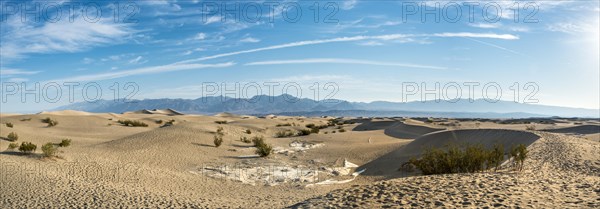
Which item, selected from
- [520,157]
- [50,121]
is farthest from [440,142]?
[50,121]

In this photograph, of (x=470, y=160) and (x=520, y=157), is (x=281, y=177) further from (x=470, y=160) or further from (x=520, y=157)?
(x=520, y=157)

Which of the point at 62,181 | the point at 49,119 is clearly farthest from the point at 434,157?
the point at 49,119

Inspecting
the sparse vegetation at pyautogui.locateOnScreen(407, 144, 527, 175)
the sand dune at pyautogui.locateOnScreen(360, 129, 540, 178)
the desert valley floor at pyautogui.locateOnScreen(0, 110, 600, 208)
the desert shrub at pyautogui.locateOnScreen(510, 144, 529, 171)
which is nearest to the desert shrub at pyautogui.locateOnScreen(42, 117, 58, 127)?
the desert valley floor at pyautogui.locateOnScreen(0, 110, 600, 208)

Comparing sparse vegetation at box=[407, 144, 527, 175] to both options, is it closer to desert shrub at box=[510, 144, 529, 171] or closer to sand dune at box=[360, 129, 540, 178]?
desert shrub at box=[510, 144, 529, 171]

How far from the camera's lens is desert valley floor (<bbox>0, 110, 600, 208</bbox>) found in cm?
922

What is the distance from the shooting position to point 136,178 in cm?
1425

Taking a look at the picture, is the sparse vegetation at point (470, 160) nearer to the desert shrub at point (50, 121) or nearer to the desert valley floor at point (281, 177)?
the desert valley floor at point (281, 177)

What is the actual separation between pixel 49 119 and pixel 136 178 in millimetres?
25792

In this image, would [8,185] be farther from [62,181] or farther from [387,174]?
[387,174]

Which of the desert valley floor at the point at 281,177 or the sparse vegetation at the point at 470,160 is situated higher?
the sparse vegetation at the point at 470,160

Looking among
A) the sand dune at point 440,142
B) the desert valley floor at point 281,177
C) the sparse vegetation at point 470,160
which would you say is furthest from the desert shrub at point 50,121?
the sparse vegetation at point 470,160

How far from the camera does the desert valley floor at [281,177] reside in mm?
9219

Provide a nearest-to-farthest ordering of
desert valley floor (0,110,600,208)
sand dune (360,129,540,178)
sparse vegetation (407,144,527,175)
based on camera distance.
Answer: desert valley floor (0,110,600,208) → sparse vegetation (407,144,527,175) → sand dune (360,129,540,178)

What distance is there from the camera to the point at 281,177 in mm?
16266
